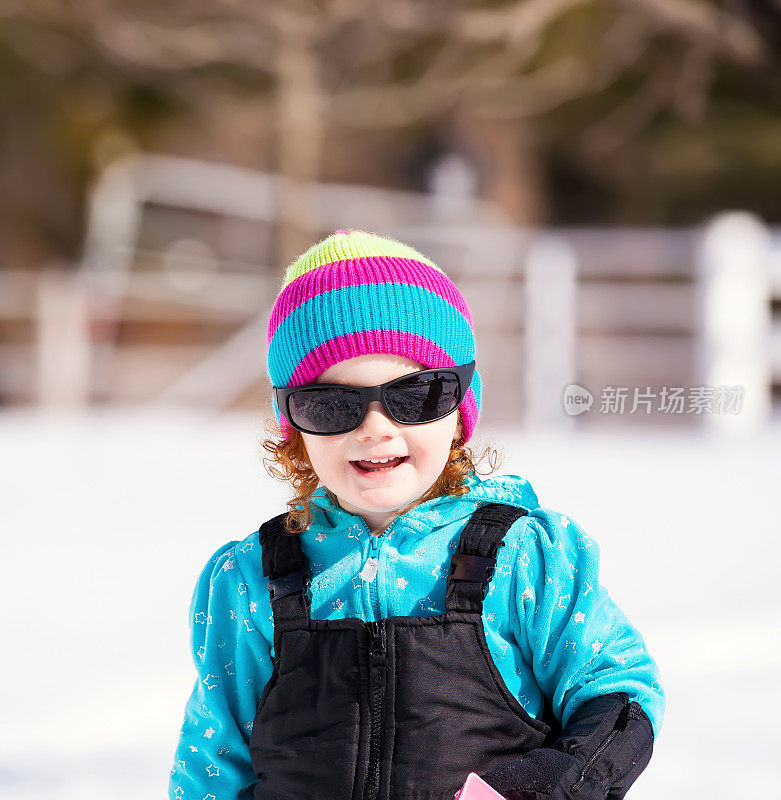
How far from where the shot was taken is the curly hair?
58.5 inches

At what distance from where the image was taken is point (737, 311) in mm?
6688

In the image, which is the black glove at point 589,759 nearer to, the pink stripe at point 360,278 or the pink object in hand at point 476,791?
the pink object in hand at point 476,791

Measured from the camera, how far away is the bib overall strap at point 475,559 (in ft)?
4.42

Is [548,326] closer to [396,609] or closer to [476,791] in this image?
[396,609]

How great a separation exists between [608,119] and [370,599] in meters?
12.7

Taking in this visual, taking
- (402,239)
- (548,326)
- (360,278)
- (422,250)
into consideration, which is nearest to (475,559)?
(360,278)

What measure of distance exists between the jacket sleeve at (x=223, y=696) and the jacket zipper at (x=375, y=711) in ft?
0.60

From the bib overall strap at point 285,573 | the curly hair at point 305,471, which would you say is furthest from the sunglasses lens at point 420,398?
the bib overall strap at point 285,573

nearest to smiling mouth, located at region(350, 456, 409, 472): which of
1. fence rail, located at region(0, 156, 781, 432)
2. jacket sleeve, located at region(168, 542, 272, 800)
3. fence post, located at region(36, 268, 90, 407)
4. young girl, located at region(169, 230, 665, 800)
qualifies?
young girl, located at region(169, 230, 665, 800)

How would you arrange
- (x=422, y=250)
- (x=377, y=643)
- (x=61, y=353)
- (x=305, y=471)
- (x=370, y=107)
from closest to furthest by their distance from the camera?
(x=377, y=643) → (x=305, y=471) → (x=61, y=353) → (x=422, y=250) → (x=370, y=107)

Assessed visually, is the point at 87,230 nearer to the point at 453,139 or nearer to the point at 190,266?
the point at 190,266

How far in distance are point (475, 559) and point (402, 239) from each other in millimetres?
11328

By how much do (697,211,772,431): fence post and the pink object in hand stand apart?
5.39 meters

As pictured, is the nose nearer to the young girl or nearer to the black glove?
the young girl
